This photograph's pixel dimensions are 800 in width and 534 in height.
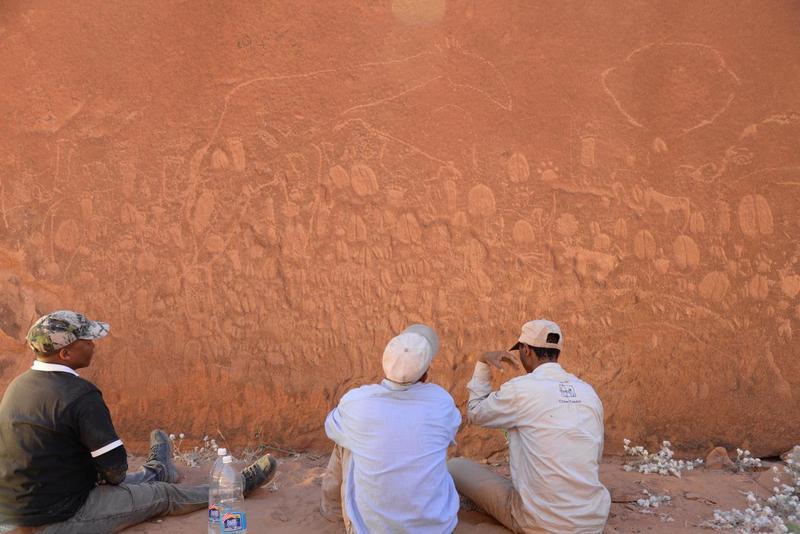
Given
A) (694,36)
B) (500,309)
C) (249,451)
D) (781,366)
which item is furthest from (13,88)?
(781,366)

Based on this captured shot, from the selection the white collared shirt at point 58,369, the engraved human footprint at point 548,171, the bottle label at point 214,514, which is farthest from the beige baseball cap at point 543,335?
the white collared shirt at point 58,369

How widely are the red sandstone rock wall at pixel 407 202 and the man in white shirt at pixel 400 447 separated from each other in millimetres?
1636

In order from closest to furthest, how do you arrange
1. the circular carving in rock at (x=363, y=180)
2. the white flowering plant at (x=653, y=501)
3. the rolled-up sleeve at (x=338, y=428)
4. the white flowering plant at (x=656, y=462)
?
the rolled-up sleeve at (x=338, y=428)
the white flowering plant at (x=653, y=501)
the white flowering plant at (x=656, y=462)
the circular carving in rock at (x=363, y=180)

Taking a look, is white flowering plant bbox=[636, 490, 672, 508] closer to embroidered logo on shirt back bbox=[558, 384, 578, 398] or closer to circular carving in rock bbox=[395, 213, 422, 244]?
embroidered logo on shirt back bbox=[558, 384, 578, 398]

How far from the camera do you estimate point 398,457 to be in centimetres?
293

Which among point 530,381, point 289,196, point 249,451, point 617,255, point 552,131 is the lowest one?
point 249,451

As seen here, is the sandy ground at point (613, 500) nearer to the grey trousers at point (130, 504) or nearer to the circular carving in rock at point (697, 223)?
the grey trousers at point (130, 504)

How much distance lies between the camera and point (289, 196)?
4867 mm

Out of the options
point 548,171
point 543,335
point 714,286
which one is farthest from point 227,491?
point 714,286

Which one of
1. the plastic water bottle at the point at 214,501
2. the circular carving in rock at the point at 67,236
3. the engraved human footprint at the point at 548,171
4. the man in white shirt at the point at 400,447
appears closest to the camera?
the man in white shirt at the point at 400,447

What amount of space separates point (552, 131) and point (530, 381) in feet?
6.74

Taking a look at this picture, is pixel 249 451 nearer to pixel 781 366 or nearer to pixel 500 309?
pixel 500 309

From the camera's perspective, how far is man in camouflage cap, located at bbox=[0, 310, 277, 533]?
3098 millimetres

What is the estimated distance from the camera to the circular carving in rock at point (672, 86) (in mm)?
4730
